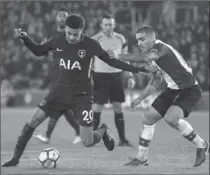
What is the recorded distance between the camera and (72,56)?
6.21 m

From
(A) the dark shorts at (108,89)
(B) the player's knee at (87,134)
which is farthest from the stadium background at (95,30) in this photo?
(B) the player's knee at (87,134)

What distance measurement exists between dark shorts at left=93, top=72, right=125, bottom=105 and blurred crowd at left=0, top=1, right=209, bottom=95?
718cm

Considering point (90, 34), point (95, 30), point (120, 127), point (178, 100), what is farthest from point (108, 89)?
point (95, 30)

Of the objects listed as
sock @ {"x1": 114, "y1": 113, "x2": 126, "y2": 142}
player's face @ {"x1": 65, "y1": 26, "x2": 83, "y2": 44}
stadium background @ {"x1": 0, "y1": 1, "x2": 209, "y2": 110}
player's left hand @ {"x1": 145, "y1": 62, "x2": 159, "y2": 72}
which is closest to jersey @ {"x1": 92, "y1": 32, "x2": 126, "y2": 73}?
sock @ {"x1": 114, "y1": 113, "x2": 126, "y2": 142}

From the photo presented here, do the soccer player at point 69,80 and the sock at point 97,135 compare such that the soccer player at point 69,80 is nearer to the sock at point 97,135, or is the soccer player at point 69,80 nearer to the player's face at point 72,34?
the player's face at point 72,34

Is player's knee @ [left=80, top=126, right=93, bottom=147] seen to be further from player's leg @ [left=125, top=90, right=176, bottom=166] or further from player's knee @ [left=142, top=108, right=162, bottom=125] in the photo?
player's knee @ [left=142, top=108, right=162, bottom=125]

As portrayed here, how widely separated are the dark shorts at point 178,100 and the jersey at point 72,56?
580 mm

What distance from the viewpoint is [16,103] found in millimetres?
17391

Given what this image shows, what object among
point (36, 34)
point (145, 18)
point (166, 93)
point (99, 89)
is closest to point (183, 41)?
point (145, 18)

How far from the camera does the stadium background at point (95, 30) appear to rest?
1689 centimetres

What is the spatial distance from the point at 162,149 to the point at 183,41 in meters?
9.31

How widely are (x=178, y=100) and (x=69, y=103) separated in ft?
4.51

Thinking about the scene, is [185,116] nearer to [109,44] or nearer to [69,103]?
[69,103]

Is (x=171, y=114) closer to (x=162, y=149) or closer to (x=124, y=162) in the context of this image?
(x=124, y=162)
